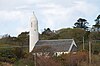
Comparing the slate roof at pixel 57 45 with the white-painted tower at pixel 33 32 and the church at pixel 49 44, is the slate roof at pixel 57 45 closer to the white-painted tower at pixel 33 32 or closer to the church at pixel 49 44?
the church at pixel 49 44

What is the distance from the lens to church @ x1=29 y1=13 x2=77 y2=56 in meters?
52.6

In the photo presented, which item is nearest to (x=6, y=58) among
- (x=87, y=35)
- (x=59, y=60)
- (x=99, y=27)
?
(x=59, y=60)

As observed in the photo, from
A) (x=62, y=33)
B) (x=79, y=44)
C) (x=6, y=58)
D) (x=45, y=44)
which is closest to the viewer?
(x=6, y=58)

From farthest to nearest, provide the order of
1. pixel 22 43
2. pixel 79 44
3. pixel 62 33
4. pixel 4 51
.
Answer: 1. pixel 62 33
2. pixel 22 43
3. pixel 79 44
4. pixel 4 51

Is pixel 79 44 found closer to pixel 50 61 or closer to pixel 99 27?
pixel 99 27

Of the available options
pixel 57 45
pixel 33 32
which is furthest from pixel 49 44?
pixel 33 32

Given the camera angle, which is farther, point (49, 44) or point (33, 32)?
point (33, 32)

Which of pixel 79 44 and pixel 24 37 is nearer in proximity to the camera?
pixel 79 44

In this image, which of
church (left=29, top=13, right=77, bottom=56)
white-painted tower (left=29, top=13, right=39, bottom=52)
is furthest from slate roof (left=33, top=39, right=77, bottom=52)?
white-painted tower (left=29, top=13, right=39, bottom=52)

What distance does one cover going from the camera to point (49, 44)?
2181 inches

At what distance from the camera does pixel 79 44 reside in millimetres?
60281

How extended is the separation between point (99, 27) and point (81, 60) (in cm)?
3477

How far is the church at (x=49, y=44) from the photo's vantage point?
52.6 metres

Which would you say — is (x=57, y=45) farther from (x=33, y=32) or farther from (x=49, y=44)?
(x=33, y=32)
